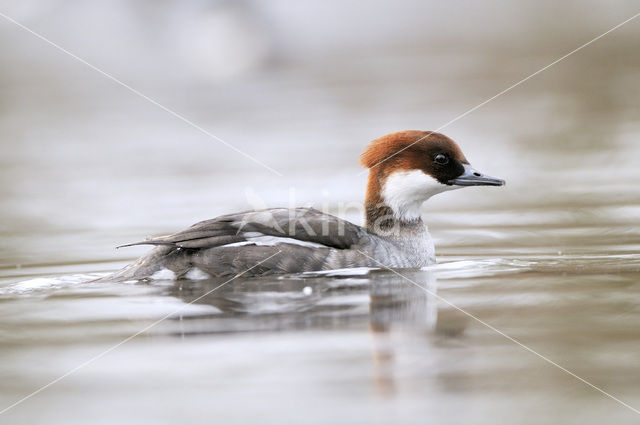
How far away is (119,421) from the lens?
4.59 m

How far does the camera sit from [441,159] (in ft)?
27.0

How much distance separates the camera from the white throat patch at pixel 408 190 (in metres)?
8.26

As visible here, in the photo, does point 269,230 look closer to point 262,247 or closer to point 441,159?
point 262,247

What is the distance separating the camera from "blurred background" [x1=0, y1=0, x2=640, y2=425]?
497cm

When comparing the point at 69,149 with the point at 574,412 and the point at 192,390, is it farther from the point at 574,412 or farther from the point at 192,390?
→ the point at 574,412

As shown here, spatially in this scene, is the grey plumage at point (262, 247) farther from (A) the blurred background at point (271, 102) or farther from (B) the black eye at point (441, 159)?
(A) the blurred background at point (271, 102)

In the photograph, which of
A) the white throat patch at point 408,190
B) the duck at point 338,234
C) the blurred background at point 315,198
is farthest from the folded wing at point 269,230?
the white throat patch at point 408,190

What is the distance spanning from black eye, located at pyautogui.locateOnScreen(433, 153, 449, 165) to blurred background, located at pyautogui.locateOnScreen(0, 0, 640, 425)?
0.74 meters

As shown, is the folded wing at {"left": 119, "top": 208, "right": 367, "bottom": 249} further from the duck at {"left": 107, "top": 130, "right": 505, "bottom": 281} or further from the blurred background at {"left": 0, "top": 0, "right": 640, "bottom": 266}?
the blurred background at {"left": 0, "top": 0, "right": 640, "bottom": 266}

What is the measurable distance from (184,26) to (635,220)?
8591 mm

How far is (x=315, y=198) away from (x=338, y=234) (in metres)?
2.21

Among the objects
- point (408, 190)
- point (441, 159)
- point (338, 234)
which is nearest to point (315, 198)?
point (408, 190)

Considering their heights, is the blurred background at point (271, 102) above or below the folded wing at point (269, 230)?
above

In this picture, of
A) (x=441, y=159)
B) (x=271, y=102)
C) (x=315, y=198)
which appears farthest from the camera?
(x=271, y=102)
